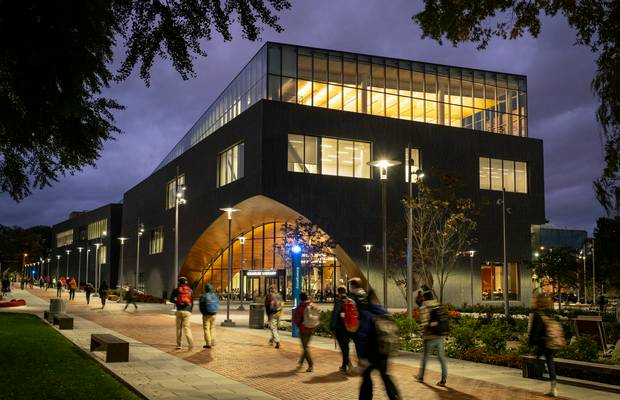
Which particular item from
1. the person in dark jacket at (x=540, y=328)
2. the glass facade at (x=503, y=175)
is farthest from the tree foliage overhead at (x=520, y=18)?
the glass facade at (x=503, y=175)

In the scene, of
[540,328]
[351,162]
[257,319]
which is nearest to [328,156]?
[351,162]

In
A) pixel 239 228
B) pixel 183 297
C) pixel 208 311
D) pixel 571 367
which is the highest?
pixel 239 228

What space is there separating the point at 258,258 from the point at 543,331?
51.1m

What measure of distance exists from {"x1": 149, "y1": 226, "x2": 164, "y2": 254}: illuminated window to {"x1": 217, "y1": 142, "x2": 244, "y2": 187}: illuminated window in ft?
64.2

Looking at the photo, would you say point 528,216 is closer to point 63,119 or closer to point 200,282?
point 200,282

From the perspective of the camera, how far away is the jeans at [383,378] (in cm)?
870

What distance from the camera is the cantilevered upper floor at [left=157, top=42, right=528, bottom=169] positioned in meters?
49.6

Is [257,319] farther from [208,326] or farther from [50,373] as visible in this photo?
A: [50,373]

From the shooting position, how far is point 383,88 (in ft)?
173

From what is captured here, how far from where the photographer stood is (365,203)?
48.4m

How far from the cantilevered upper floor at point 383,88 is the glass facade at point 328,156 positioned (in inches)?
139

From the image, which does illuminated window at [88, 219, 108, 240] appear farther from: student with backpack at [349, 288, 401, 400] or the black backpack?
student with backpack at [349, 288, 401, 400]

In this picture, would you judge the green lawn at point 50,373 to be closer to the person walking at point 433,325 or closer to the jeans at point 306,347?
the jeans at point 306,347

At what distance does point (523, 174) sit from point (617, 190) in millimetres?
40799
